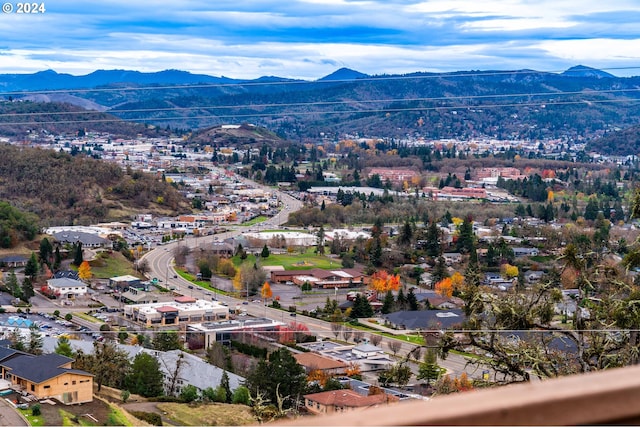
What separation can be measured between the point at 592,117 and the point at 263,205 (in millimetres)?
40670

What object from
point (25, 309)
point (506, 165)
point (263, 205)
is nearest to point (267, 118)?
point (506, 165)

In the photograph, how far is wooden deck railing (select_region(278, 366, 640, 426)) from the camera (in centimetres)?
72

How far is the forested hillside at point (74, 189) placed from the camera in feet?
80.0

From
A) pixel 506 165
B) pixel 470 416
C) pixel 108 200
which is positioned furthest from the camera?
pixel 506 165

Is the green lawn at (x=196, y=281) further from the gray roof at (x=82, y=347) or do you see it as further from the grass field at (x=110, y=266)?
the gray roof at (x=82, y=347)

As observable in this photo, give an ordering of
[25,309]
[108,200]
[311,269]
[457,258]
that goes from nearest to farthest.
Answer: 1. [25,309]
2. [311,269]
3. [457,258]
4. [108,200]

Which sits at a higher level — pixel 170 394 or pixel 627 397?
pixel 627 397

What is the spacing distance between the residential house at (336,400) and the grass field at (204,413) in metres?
0.57

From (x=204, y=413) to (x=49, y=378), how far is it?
1.30 m

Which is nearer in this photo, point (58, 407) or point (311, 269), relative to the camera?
point (58, 407)

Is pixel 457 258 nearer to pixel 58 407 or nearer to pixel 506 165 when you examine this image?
pixel 58 407

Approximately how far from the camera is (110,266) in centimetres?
1862

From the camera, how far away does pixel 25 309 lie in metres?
13.9

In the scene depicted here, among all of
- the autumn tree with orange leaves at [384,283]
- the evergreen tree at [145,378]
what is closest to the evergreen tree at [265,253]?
the autumn tree with orange leaves at [384,283]
